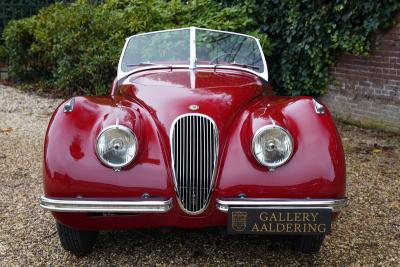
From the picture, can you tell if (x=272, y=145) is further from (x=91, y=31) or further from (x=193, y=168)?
(x=91, y=31)

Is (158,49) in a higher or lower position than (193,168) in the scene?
higher

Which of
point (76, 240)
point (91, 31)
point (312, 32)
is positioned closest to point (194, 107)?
point (76, 240)

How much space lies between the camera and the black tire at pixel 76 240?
10.3 feet

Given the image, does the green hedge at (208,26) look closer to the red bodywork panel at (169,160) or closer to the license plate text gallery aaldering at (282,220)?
the red bodywork panel at (169,160)

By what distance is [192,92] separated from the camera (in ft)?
10.8

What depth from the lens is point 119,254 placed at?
326 centimetres

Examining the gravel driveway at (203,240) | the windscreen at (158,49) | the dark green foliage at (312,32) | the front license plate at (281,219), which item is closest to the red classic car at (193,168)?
the front license plate at (281,219)

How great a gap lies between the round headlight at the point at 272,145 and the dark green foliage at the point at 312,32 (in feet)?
13.0

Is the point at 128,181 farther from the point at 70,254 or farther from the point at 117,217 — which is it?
the point at 70,254

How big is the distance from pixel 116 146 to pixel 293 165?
1.01 m

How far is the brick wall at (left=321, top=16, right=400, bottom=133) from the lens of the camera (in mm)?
6387

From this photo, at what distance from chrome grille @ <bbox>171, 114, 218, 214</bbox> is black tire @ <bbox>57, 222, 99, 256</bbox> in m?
0.72

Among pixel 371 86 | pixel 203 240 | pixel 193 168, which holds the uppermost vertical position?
pixel 193 168

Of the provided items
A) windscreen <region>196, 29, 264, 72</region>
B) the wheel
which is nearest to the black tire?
the wheel
